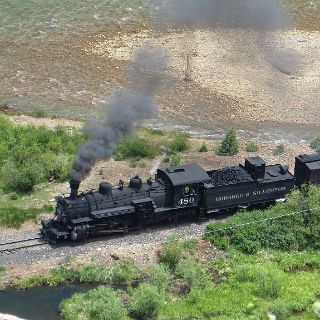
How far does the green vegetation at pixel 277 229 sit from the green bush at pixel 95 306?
6.27 meters

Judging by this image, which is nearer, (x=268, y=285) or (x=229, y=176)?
(x=268, y=285)

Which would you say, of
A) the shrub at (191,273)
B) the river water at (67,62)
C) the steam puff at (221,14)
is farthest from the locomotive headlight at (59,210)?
the steam puff at (221,14)

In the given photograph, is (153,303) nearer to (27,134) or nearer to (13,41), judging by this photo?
(27,134)

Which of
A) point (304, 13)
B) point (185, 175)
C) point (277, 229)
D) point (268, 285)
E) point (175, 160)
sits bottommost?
point (268, 285)

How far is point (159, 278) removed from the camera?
27266 mm

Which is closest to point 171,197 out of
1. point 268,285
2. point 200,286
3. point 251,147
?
point 200,286

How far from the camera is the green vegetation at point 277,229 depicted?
30812 millimetres

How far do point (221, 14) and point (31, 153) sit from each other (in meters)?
26.3

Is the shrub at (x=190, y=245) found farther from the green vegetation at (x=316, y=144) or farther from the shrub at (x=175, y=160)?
the green vegetation at (x=316, y=144)

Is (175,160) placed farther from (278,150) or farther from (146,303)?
(146,303)

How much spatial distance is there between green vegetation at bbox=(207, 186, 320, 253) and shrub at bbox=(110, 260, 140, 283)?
3.81 meters

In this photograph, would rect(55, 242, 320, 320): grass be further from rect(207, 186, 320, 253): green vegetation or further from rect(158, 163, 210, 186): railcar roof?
rect(158, 163, 210, 186): railcar roof

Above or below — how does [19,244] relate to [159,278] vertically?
below

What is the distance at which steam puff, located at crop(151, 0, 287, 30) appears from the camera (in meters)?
52.9
